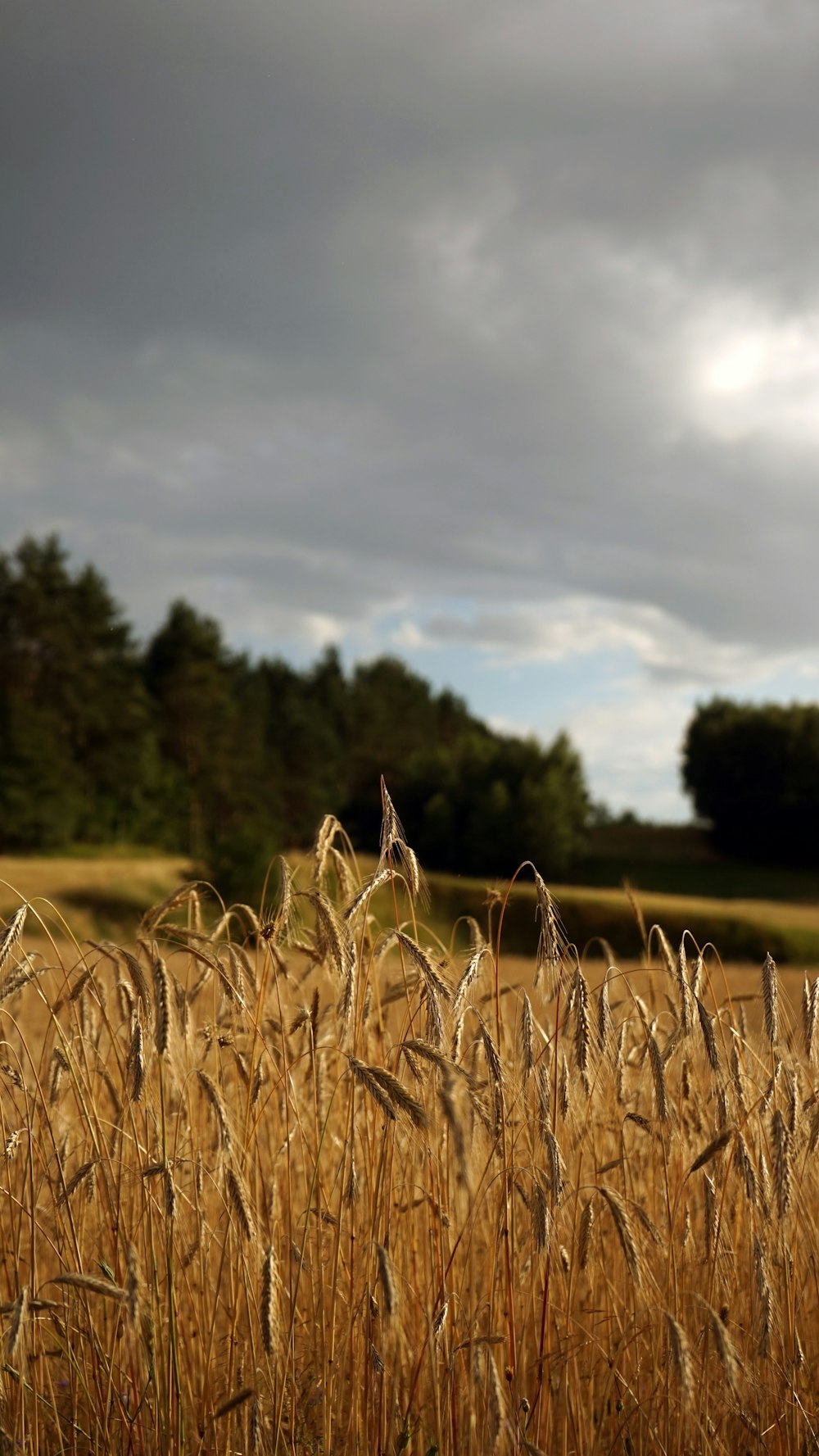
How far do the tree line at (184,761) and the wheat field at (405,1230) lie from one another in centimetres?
2652

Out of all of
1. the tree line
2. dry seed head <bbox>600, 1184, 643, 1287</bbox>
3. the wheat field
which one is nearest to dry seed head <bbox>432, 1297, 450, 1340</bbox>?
the wheat field

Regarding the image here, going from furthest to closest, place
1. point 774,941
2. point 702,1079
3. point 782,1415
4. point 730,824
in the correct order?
point 730,824, point 774,941, point 702,1079, point 782,1415

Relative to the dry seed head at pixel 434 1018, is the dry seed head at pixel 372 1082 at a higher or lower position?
lower

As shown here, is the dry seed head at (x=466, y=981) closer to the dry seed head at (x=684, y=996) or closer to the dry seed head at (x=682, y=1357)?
the dry seed head at (x=684, y=996)

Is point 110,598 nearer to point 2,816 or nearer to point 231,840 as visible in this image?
point 2,816

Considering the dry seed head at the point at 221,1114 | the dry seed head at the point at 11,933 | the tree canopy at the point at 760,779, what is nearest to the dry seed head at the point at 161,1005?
the dry seed head at the point at 221,1114

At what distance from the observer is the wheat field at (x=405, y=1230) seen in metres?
1.84

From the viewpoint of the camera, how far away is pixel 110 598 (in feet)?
130

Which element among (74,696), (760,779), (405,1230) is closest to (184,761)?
(74,696)

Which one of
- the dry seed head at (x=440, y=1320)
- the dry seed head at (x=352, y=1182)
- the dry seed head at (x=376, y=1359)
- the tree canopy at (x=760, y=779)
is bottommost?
the dry seed head at (x=376, y=1359)

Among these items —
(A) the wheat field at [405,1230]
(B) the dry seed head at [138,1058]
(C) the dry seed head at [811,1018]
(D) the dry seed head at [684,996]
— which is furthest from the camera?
(C) the dry seed head at [811,1018]

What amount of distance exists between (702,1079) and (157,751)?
37.2 metres

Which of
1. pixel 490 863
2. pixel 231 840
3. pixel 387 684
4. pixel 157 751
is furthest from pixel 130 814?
pixel 387 684

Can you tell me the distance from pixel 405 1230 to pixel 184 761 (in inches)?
1587
